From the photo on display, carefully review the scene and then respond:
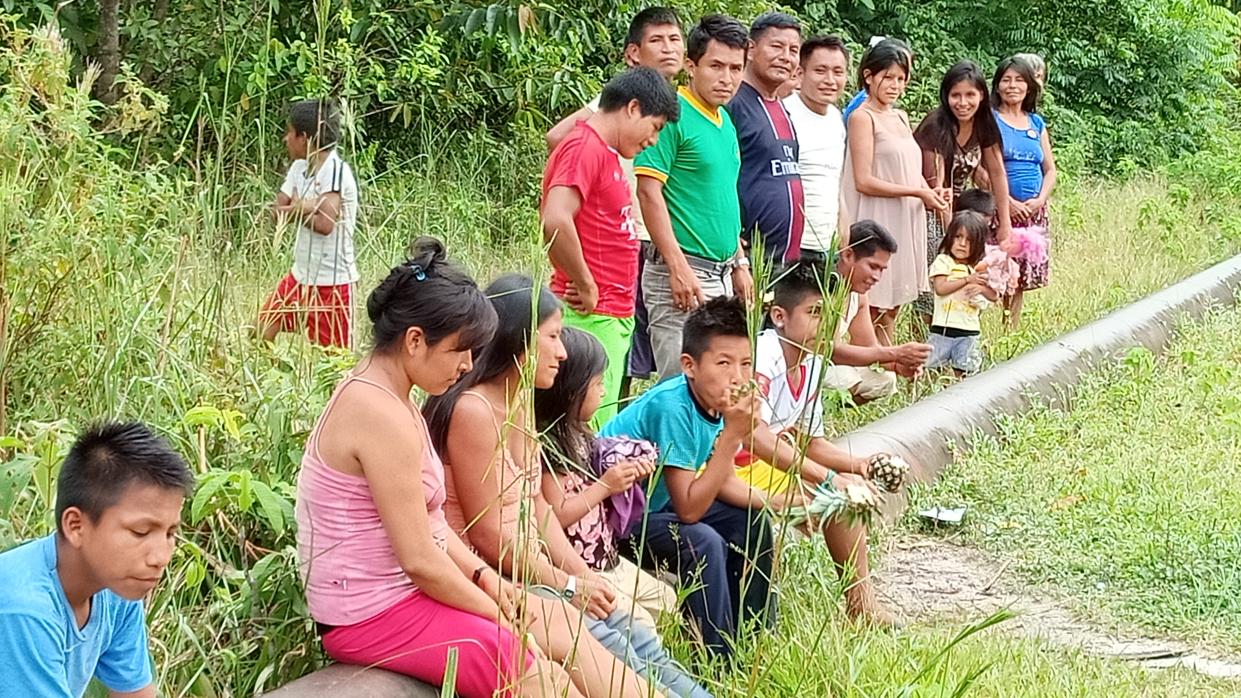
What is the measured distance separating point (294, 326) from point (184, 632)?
5.05 ft

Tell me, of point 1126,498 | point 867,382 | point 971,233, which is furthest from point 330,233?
point 971,233

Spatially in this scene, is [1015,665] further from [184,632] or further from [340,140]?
[340,140]

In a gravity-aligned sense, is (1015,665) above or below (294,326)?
below

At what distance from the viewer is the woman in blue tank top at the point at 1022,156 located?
→ 28.1 ft

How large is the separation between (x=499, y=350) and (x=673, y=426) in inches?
28.6

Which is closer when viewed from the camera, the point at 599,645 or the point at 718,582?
the point at 599,645

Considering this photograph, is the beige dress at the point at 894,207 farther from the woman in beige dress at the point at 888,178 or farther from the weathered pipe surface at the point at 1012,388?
the weathered pipe surface at the point at 1012,388

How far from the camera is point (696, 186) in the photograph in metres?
5.75

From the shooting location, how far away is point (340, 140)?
5.13 m

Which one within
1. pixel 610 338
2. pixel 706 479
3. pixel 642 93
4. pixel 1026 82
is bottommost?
pixel 706 479

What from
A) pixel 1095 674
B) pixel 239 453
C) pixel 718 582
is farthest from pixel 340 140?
pixel 1095 674

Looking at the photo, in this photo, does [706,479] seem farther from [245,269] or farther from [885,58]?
[885,58]

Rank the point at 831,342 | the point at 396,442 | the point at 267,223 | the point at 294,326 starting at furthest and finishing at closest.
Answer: the point at 267,223 → the point at 294,326 → the point at 396,442 → the point at 831,342

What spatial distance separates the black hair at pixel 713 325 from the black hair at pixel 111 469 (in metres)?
1.93
